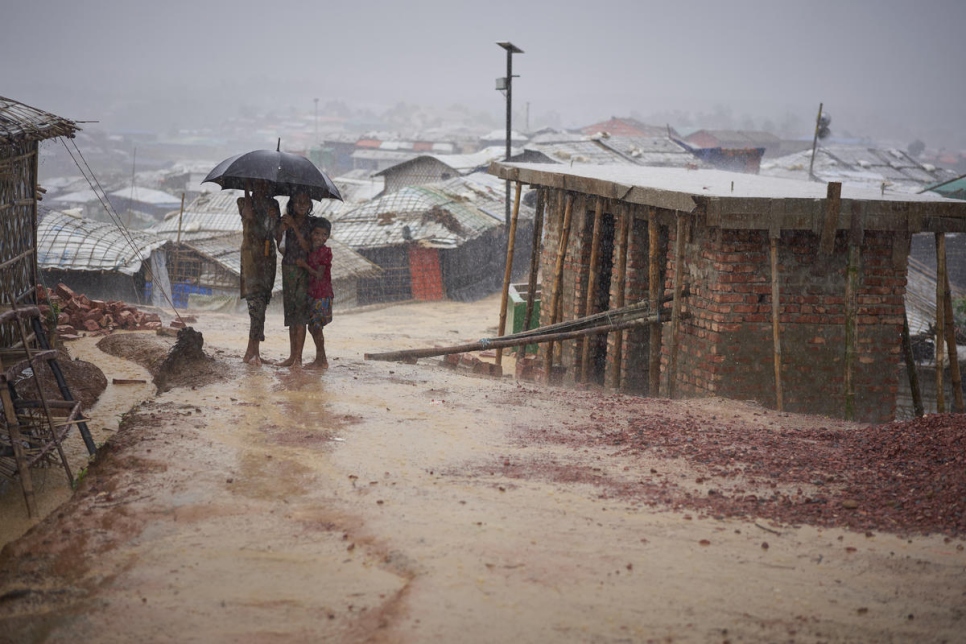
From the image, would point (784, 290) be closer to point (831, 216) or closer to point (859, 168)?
point (831, 216)

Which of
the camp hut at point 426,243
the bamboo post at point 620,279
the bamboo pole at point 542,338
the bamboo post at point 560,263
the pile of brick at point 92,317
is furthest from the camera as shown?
the camp hut at point 426,243

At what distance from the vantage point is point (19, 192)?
7527mm

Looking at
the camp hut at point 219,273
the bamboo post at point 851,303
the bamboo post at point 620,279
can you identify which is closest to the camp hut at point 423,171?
the camp hut at point 219,273

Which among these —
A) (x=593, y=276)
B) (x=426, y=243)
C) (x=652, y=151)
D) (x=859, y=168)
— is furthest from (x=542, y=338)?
(x=859, y=168)

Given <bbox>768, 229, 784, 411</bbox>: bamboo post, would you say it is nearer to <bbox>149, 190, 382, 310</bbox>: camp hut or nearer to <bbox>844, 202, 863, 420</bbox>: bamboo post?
<bbox>844, 202, 863, 420</bbox>: bamboo post

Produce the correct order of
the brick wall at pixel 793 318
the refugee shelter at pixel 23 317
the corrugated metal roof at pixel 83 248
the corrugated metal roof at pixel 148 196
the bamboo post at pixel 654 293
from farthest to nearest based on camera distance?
the corrugated metal roof at pixel 148 196 < the corrugated metal roof at pixel 83 248 < the bamboo post at pixel 654 293 < the brick wall at pixel 793 318 < the refugee shelter at pixel 23 317

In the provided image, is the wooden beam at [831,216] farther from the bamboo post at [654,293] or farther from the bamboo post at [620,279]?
the bamboo post at [620,279]

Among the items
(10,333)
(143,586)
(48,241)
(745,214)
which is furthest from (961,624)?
(48,241)

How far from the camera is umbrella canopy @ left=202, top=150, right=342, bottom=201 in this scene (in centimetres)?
752

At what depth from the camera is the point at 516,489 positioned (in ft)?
15.5

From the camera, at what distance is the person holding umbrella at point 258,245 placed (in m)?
7.86

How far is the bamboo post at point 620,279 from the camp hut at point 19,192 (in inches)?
211

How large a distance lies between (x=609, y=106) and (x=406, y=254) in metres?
153

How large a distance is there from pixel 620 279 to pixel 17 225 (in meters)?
5.82
